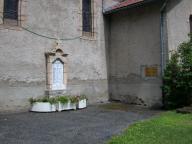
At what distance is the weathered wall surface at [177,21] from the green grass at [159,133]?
4.97 meters

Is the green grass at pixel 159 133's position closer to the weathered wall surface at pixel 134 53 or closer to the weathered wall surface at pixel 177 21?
the weathered wall surface at pixel 134 53

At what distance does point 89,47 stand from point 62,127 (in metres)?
6.59

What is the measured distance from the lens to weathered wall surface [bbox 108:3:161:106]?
13.5m

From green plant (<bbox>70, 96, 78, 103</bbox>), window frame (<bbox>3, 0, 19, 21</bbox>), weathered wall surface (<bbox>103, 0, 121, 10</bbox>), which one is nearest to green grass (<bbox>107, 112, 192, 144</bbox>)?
green plant (<bbox>70, 96, 78, 103</bbox>)

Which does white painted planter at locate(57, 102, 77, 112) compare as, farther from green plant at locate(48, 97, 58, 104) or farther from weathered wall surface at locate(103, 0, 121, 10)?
weathered wall surface at locate(103, 0, 121, 10)

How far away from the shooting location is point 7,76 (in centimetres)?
1141

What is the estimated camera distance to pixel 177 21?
1386 cm

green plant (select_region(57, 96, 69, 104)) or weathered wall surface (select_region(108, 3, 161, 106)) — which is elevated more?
weathered wall surface (select_region(108, 3, 161, 106))

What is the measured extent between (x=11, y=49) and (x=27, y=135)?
4944 mm

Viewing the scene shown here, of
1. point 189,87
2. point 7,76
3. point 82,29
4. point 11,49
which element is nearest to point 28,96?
point 7,76

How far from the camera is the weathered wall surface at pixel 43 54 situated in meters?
11.5

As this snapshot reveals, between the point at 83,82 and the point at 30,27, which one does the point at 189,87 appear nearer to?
the point at 83,82

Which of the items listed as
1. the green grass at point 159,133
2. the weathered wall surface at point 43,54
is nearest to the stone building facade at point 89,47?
the weathered wall surface at point 43,54

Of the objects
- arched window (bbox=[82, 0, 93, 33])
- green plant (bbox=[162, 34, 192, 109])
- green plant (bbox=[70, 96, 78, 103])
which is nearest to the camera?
green plant (bbox=[162, 34, 192, 109])
